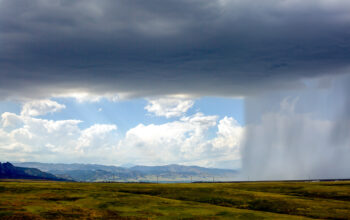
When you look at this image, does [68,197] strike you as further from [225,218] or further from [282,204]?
[282,204]

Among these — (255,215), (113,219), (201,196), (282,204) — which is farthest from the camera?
(201,196)

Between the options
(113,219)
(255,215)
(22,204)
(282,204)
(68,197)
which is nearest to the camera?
(113,219)

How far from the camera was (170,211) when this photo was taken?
4001 inches

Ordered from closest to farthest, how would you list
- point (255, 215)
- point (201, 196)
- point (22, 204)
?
1. point (255, 215)
2. point (22, 204)
3. point (201, 196)

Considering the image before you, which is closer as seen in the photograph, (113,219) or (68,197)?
(113,219)

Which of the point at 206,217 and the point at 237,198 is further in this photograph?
the point at 237,198

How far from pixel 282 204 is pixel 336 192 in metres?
48.3

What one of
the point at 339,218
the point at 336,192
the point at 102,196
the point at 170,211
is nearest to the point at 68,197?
the point at 102,196

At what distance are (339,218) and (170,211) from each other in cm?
4969

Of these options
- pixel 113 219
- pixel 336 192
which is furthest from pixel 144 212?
pixel 336 192

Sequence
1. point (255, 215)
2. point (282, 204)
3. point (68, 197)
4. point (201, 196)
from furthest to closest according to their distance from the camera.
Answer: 1. point (201, 196)
2. point (68, 197)
3. point (282, 204)
4. point (255, 215)

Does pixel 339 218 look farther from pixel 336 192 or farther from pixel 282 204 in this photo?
pixel 336 192

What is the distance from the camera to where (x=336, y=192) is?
148500 millimetres

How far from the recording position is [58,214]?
3610 inches
